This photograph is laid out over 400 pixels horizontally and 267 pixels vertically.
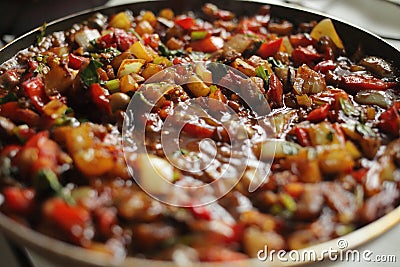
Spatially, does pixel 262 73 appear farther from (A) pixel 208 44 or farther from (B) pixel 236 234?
(B) pixel 236 234

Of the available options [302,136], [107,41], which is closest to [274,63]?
[302,136]

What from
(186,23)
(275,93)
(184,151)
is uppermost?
(186,23)

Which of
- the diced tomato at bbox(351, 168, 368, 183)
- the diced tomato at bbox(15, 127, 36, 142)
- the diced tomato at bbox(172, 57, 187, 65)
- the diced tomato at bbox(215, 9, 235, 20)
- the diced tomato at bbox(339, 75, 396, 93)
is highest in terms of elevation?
the diced tomato at bbox(215, 9, 235, 20)

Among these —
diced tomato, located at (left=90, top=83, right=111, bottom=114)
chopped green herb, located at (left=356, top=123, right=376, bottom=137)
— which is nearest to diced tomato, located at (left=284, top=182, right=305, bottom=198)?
chopped green herb, located at (left=356, top=123, right=376, bottom=137)

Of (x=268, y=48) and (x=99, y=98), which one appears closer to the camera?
(x=99, y=98)

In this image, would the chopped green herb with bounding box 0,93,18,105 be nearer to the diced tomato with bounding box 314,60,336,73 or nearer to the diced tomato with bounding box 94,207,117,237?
the diced tomato with bounding box 94,207,117,237

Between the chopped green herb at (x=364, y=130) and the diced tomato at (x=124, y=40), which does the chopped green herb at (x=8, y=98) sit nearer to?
the diced tomato at (x=124, y=40)
